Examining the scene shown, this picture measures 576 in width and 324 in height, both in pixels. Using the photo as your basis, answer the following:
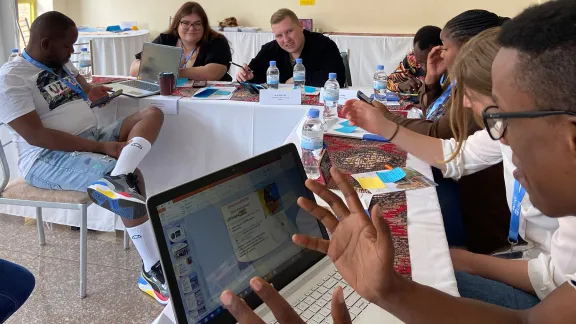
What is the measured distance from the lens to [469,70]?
4.31 ft

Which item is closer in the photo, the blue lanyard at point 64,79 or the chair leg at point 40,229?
the blue lanyard at point 64,79

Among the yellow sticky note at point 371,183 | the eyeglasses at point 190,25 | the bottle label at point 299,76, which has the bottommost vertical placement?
the yellow sticky note at point 371,183

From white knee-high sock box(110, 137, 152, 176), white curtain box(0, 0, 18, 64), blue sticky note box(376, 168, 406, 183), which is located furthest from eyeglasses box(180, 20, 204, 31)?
blue sticky note box(376, 168, 406, 183)

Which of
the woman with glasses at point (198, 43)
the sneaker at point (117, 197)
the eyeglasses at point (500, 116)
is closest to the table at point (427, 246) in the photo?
Answer: the eyeglasses at point (500, 116)

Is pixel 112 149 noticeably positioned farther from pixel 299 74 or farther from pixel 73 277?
pixel 299 74

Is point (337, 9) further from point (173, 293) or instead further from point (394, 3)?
point (173, 293)

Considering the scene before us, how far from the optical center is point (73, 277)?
216 cm

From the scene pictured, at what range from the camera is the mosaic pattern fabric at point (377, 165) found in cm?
113

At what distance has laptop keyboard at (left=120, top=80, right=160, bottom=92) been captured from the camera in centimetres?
272

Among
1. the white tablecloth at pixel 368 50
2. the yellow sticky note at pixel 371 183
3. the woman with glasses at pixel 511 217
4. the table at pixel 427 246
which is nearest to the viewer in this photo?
the table at pixel 427 246

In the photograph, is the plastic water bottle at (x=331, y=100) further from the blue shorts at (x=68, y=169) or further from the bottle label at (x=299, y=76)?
the blue shorts at (x=68, y=169)

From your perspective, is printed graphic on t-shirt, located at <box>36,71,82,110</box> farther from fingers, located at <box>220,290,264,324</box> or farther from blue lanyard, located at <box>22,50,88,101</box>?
fingers, located at <box>220,290,264,324</box>

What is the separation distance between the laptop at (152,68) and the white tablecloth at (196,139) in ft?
0.48

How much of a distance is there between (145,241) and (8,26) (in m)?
2.87
